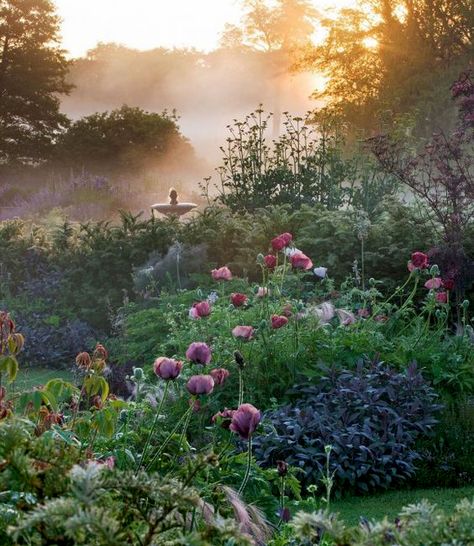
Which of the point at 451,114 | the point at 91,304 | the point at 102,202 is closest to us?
the point at 91,304

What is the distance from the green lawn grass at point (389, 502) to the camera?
188 inches

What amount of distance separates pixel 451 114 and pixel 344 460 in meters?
26.1

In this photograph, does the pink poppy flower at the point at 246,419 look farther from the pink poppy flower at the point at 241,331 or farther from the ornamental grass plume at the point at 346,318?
the ornamental grass plume at the point at 346,318

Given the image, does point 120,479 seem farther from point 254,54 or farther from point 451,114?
point 254,54

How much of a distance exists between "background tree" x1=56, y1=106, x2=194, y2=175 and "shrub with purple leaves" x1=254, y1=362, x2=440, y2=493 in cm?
2212

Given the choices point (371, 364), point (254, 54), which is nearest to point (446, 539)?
point (371, 364)

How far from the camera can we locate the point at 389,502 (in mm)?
4965

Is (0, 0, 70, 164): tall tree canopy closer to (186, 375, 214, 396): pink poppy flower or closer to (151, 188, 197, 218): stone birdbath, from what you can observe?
(151, 188, 197, 218): stone birdbath

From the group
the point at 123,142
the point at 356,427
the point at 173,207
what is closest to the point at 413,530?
the point at 356,427

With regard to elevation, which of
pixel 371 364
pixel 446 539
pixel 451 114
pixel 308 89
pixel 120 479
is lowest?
pixel 371 364

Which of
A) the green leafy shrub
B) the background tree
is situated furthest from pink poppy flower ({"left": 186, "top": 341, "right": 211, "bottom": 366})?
the background tree

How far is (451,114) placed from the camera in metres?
29.8

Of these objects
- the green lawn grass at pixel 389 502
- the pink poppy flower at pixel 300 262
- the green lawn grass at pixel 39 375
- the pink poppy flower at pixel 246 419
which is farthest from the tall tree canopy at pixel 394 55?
the pink poppy flower at pixel 246 419

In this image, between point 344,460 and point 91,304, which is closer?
point 344,460
